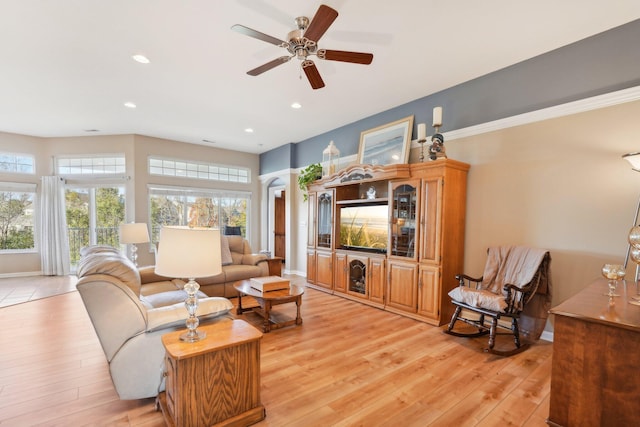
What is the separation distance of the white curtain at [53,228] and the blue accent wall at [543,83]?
7.08 m

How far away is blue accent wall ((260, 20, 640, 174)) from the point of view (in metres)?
2.66

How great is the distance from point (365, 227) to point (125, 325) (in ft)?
11.2

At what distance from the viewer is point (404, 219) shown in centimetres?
393

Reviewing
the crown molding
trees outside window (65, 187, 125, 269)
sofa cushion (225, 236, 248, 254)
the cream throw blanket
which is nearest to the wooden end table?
sofa cushion (225, 236, 248, 254)

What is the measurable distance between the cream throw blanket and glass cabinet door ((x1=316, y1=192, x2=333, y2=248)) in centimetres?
252

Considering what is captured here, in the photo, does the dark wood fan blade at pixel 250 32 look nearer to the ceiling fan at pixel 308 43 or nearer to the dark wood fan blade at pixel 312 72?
the ceiling fan at pixel 308 43

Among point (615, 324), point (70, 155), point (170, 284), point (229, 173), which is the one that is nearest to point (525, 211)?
point (615, 324)

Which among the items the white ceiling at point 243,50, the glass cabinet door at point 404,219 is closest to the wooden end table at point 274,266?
the glass cabinet door at point 404,219

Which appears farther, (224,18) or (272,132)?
(272,132)

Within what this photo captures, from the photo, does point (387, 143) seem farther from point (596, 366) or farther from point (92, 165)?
point (92, 165)

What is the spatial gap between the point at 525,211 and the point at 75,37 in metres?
5.07

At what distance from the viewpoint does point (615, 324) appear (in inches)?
58.6

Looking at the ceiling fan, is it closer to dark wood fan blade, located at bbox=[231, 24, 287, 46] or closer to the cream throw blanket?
dark wood fan blade, located at bbox=[231, 24, 287, 46]

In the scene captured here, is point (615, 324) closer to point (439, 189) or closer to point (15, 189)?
point (439, 189)
